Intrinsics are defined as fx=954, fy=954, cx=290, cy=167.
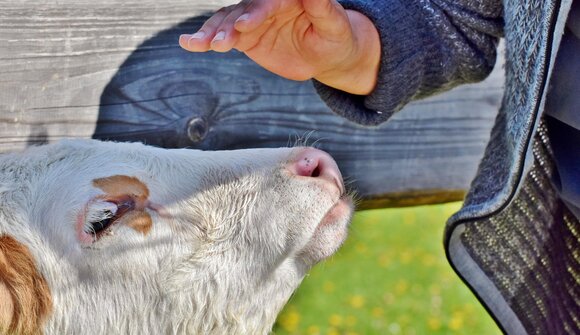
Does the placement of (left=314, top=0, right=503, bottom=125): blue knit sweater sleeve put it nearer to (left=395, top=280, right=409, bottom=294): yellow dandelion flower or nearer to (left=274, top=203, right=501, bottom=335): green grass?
(left=274, top=203, right=501, bottom=335): green grass

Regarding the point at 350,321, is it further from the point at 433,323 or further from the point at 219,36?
the point at 219,36

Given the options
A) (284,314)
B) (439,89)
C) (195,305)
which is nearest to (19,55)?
(195,305)

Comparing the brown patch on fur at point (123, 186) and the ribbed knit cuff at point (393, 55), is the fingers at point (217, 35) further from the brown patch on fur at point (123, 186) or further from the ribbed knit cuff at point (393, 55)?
the ribbed knit cuff at point (393, 55)

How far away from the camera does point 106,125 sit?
236 cm

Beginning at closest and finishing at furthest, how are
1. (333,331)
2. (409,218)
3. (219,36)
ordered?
(219,36) < (333,331) < (409,218)

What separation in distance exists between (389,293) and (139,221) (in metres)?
3.41

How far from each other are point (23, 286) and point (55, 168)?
0.28m

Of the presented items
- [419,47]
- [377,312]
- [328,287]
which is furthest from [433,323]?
[419,47]

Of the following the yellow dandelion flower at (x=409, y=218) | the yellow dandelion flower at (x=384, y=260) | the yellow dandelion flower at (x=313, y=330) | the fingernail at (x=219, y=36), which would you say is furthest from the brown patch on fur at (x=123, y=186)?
the yellow dandelion flower at (x=409, y=218)

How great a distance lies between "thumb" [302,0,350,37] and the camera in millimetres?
1865

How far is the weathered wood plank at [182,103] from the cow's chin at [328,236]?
53 cm

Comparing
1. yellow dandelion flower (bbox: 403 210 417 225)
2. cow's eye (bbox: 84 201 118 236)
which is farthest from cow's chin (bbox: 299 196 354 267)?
yellow dandelion flower (bbox: 403 210 417 225)

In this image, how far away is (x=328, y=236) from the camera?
6.70 ft

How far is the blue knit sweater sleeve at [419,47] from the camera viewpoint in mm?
2188
